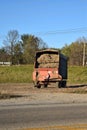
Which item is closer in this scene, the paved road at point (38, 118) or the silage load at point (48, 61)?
the paved road at point (38, 118)

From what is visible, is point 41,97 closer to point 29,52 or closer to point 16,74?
point 16,74

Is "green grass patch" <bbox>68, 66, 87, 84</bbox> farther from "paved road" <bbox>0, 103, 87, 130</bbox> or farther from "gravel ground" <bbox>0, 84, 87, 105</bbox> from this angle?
"paved road" <bbox>0, 103, 87, 130</bbox>

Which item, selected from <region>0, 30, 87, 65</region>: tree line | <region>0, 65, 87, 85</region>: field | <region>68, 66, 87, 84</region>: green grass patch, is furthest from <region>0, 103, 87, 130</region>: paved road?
<region>0, 30, 87, 65</region>: tree line

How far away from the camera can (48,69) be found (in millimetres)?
34688

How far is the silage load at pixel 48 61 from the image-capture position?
35.5 m

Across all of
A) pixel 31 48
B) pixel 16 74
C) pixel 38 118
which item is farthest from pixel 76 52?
pixel 38 118

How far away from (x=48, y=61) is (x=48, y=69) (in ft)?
3.96

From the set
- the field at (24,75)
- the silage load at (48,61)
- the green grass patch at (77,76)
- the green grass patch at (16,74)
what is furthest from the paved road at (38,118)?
the green grass patch at (16,74)

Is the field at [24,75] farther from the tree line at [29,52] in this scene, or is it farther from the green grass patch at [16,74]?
the tree line at [29,52]

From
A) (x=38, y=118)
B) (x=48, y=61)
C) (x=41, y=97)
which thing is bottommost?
(x=41, y=97)

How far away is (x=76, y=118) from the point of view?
13.8 metres

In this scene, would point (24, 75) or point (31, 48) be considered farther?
point (31, 48)

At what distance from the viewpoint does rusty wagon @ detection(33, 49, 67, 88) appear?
34719 mm

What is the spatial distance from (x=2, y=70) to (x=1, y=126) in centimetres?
5208
